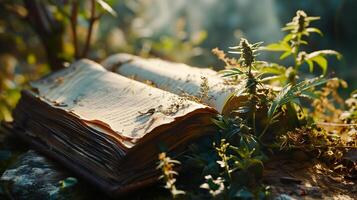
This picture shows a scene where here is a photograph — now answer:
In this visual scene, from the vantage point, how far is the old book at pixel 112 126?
1.56m

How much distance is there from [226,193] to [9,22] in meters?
3.31

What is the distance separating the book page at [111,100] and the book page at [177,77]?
0.13 meters

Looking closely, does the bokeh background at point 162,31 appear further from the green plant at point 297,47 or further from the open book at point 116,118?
the green plant at point 297,47

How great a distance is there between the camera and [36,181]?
178 cm

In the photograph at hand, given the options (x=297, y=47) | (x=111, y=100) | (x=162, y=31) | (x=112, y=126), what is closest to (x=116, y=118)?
(x=112, y=126)

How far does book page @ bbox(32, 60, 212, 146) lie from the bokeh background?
0.61 metres

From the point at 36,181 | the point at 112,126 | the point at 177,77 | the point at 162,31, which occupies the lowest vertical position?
the point at 36,181

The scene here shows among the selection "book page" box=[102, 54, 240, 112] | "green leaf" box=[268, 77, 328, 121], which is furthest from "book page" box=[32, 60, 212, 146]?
"green leaf" box=[268, 77, 328, 121]

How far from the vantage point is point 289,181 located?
1676 millimetres

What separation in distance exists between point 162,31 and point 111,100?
301 centimetres

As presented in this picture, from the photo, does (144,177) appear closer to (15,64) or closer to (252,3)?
(252,3)

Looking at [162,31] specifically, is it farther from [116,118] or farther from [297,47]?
[116,118]

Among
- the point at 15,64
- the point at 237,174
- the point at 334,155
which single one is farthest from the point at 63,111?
the point at 15,64

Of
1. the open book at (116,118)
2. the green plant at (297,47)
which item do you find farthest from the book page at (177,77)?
the green plant at (297,47)
